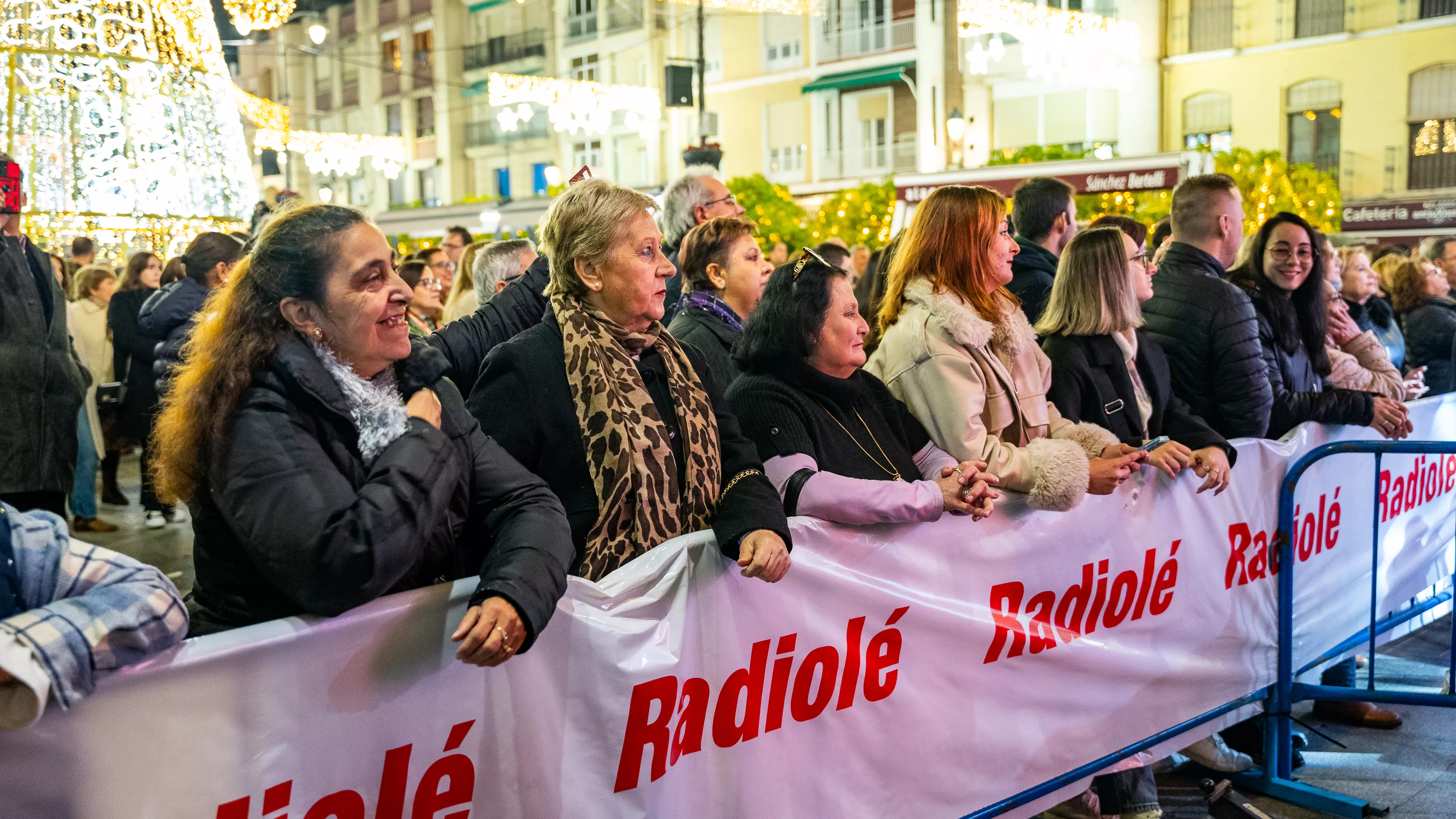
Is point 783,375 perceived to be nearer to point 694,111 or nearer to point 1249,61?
point 1249,61

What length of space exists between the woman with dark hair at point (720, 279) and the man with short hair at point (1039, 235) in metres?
1.41

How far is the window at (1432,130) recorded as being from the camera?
26.9 meters

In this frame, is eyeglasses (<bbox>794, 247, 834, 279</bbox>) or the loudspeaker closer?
eyeglasses (<bbox>794, 247, 834, 279</bbox>)

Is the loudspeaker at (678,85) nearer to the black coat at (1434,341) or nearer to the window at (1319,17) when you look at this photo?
the black coat at (1434,341)

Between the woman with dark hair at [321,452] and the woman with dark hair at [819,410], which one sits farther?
the woman with dark hair at [819,410]

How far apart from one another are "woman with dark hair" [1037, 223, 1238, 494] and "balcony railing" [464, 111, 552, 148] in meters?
40.1

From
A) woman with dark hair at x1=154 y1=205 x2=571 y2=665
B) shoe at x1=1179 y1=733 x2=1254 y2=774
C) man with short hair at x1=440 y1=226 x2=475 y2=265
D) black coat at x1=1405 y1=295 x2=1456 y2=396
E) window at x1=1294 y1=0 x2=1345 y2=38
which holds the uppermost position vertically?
window at x1=1294 y1=0 x2=1345 y2=38

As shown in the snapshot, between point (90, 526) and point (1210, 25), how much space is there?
95.9ft

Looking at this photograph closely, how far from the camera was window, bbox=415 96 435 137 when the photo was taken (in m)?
46.4

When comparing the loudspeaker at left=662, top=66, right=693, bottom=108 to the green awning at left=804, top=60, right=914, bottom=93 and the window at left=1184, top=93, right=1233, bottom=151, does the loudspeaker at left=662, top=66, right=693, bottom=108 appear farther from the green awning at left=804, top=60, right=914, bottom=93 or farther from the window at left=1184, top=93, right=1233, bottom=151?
the window at left=1184, top=93, right=1233, bottom=151

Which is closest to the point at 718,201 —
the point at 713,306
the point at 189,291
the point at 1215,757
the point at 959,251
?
the point at 713,306

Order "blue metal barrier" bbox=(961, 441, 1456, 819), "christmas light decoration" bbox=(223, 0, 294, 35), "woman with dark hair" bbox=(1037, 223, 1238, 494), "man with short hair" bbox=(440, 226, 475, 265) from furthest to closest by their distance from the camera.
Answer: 1. "man with short hair" bbox=(440, 226, 475, 265)
2. "christmas light decoration" bbox=(223, 0, 294, 35)
3. "woman with dark hair" bbox=(1037, 223, 1238, 494)
4. "blue metal barrier" bbox=(961, 441, 1456, 819)

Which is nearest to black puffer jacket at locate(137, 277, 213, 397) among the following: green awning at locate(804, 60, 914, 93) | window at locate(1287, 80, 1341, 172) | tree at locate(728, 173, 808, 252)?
tree at locate(728, 173, 808, 252)

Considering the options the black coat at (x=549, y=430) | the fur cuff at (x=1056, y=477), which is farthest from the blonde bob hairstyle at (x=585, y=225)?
the fur cuff at (x=1056, y=477)
